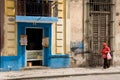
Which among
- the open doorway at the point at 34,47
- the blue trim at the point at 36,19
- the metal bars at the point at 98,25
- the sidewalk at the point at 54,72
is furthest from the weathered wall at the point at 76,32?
the open doorway at the point at 34,47

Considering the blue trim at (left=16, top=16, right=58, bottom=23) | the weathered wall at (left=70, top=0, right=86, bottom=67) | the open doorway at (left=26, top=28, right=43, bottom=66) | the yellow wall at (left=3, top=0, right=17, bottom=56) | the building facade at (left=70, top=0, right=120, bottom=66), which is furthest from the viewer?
the building facade at (left=70, top=0, right=120, bottom=66)

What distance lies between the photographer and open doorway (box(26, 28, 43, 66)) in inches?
841

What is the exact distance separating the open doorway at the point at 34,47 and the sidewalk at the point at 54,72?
3.45ft

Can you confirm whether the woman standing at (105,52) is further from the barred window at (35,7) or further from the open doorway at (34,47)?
the barred window at (35,7)

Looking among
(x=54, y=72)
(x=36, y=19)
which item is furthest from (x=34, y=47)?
(x=54, y=72)

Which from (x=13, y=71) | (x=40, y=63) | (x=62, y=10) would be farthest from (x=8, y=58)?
(x=62, y=10)

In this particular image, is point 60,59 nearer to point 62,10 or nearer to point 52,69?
point 52,69

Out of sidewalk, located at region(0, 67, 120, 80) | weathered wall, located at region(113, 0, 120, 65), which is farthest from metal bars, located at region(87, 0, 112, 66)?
sidewalk, located at region(0, 67, 120, 80)

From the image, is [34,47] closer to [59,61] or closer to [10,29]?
[59,61]

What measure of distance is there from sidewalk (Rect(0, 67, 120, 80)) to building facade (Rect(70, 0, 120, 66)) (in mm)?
1110

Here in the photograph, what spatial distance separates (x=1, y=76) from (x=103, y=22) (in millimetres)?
7563

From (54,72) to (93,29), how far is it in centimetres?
421

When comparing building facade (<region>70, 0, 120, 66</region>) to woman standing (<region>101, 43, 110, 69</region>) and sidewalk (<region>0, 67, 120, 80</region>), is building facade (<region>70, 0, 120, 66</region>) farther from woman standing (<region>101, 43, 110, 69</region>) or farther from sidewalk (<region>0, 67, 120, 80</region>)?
sidewalk (<region>0, 67, 120, 80</region>)

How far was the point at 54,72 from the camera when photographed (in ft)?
65.2
